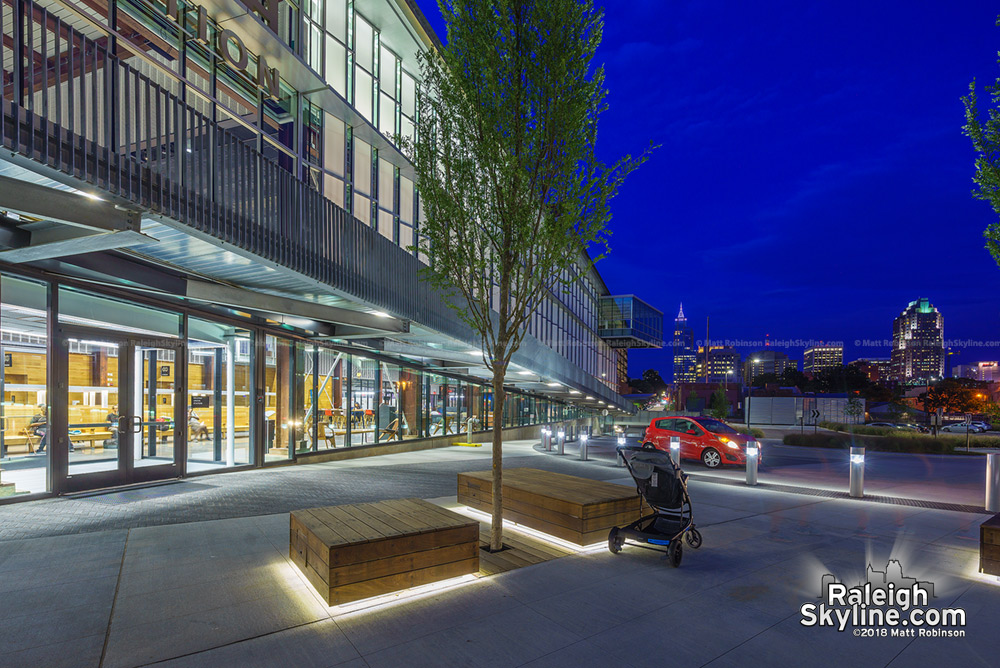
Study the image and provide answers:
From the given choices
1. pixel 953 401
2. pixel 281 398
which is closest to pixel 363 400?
pixel 281 398

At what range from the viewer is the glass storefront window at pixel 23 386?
28.4ft

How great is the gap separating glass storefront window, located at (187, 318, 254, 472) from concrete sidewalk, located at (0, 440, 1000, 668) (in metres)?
5.17

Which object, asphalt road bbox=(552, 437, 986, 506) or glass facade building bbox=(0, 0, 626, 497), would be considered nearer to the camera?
glass facade building bbox=(0, 0, 626, 497)

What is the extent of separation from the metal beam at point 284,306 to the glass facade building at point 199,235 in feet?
0.15

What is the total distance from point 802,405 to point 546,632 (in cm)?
5118

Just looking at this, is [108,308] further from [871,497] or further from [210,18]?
[871,497]

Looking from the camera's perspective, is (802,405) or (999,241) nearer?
(999,241)

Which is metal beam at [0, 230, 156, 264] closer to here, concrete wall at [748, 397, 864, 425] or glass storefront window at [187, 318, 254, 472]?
glass storefront window at [187, 318, 254, 472]

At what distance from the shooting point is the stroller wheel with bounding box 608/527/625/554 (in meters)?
6.40

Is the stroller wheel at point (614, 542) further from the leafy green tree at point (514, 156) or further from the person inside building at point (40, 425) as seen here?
the person inside building at point (40, 425)

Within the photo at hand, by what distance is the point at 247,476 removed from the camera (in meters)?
12.1

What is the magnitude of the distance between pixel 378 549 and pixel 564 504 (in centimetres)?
283

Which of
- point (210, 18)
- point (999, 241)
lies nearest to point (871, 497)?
point (999, 241)

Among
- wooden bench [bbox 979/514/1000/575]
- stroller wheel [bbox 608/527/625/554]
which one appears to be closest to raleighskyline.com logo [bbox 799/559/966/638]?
wooden bench [bbox 979/514/1000/575]
